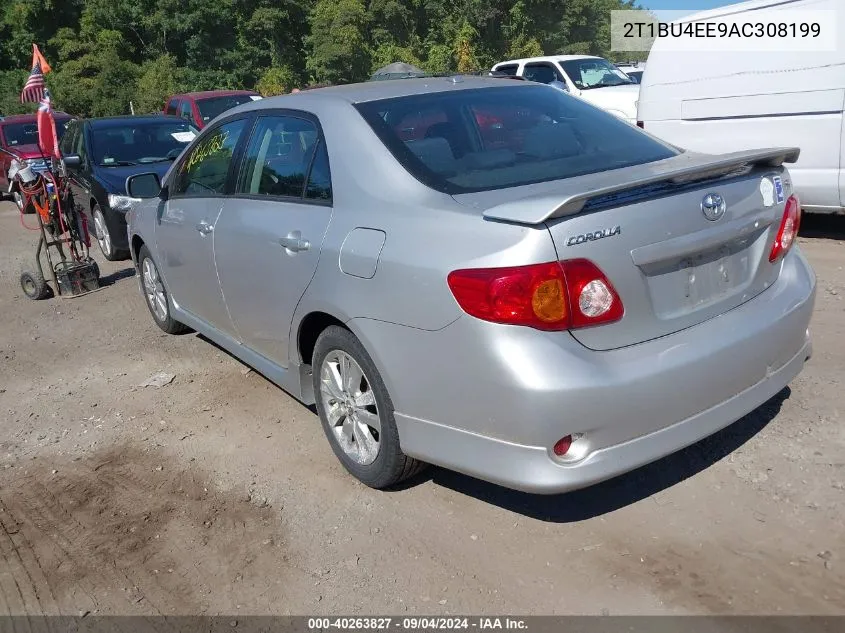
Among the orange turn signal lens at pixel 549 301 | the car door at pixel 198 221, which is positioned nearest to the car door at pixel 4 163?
the car door at pixel 198 221

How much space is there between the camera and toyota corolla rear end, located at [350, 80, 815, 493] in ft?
8.76

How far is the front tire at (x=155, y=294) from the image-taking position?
5914 mm

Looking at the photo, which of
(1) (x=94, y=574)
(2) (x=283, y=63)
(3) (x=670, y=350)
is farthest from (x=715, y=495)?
(2) (x=283, y=63)

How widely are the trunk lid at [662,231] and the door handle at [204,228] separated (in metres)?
2.01

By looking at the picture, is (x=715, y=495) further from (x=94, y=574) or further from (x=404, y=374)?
(x=94, y=574)

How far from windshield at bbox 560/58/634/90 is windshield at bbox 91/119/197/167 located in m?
6.43

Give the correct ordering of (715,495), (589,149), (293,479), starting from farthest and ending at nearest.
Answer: (293,479), (589,149), (715,495)

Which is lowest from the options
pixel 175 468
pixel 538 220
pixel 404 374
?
pixel 175 468

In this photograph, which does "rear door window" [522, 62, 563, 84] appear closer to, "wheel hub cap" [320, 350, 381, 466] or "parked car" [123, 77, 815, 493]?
"parked car" [123, 77, 815, 493]

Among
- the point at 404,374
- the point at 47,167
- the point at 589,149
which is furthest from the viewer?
the point at 47,167

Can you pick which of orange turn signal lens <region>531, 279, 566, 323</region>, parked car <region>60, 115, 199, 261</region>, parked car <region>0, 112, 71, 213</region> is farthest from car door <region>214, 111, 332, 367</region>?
parked car <region>0, 112, 71, 213</region>

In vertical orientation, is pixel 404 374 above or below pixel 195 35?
below

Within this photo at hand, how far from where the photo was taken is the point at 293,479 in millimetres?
3832

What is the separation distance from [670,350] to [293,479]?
1925mm
